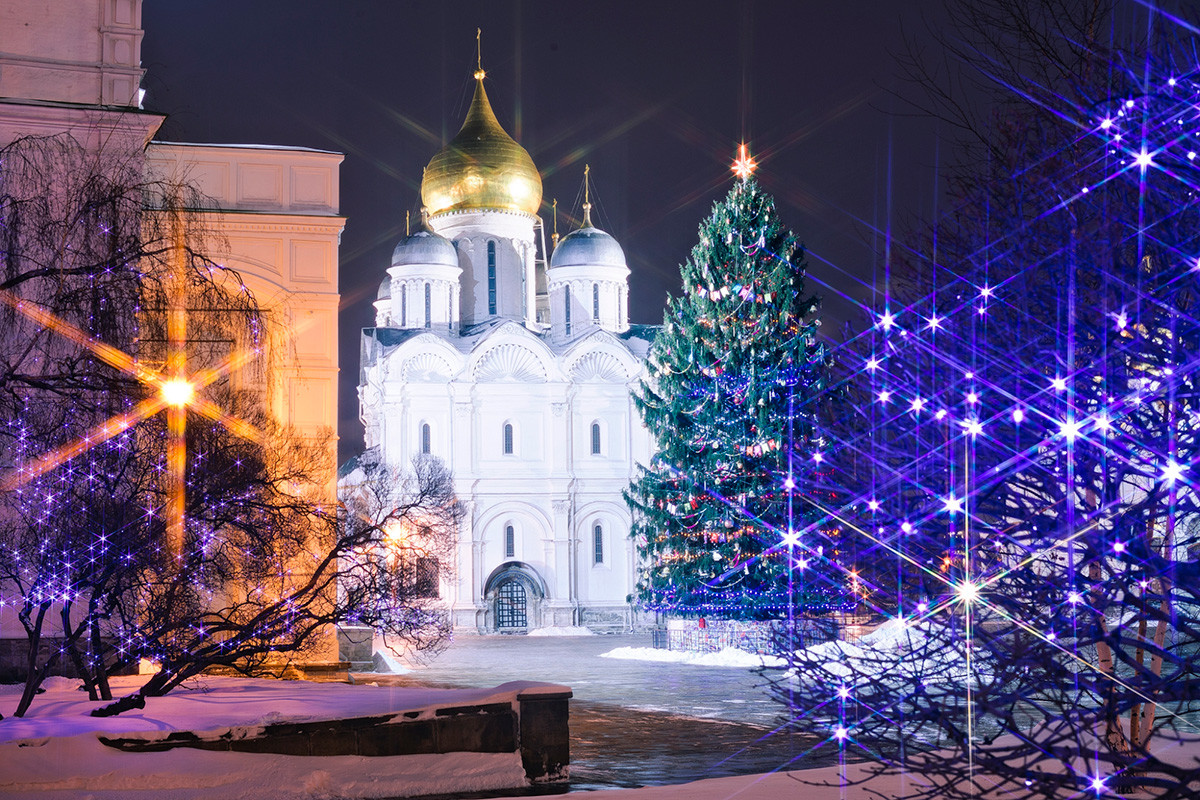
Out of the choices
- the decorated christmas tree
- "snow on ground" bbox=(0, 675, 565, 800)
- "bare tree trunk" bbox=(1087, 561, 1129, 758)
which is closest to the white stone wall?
the decorated christmas tree

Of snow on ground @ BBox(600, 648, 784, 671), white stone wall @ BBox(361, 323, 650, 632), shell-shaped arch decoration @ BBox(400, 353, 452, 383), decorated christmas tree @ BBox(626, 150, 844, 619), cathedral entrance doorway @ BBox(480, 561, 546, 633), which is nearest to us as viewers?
decorated christmas tree @ BBox(626, 150, 844, 619)

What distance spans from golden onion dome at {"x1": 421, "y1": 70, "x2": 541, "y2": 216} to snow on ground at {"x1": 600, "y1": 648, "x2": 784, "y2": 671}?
25.1m

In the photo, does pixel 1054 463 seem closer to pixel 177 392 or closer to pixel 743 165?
pixel 177 392

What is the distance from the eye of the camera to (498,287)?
1902 inches

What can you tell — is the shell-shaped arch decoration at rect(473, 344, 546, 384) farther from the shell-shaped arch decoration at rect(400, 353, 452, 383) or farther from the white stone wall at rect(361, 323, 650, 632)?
the shell-shaped arch decoration at rect(400, 353, 452, 383)

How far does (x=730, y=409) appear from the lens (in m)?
22.8

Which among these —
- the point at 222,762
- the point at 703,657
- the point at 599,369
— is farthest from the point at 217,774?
the point at 599,369

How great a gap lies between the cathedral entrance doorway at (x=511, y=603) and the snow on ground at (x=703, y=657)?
17056mm

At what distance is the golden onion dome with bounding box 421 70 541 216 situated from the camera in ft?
158

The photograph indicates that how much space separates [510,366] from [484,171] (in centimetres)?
785

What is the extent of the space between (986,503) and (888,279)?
2.06 m

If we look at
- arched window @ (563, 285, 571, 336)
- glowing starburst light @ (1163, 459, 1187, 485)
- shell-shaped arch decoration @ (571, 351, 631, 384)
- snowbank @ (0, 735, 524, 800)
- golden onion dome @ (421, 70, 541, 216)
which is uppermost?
golden onion dome @ (421, 70, 541, 216)

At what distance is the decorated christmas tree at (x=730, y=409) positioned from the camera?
2206 centimetres

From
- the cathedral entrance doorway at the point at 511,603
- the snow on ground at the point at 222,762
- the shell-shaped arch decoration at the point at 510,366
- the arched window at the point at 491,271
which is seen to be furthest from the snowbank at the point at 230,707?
the arched window at the point at 491,271
